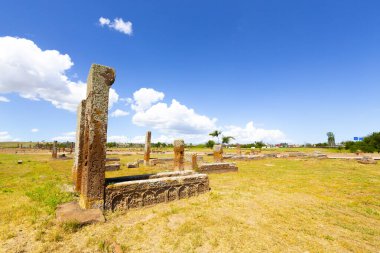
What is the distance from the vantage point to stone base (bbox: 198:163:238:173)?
12328mm

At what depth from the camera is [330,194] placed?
7773 millimetres

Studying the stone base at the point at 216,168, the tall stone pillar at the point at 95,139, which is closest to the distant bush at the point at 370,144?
the stone base at the point at 216,168

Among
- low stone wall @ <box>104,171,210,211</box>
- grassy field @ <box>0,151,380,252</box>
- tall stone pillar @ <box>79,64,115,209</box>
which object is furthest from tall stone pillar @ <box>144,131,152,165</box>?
tall stone pillar @ <box>79,64,115,209</box>

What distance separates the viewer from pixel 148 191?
19.2 ft

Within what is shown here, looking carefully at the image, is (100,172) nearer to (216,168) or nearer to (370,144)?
(216,168)

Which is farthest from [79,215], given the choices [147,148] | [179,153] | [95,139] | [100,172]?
[147,148]

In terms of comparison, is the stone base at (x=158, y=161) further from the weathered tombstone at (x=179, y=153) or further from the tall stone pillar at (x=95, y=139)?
the tall stone pillar at (x=95, y=139)

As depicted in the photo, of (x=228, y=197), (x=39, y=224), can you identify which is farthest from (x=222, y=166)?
(x=39, y=224)

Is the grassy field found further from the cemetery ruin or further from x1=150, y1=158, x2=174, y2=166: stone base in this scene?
x1=150, y1=158, x2=174, y2=166: stone base

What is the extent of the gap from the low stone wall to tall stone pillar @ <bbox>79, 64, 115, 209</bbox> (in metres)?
0.32

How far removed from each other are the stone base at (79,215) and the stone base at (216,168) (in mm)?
7929

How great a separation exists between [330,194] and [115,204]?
7.57 meters

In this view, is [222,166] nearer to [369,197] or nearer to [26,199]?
[369,197]

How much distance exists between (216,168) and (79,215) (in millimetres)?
9334
